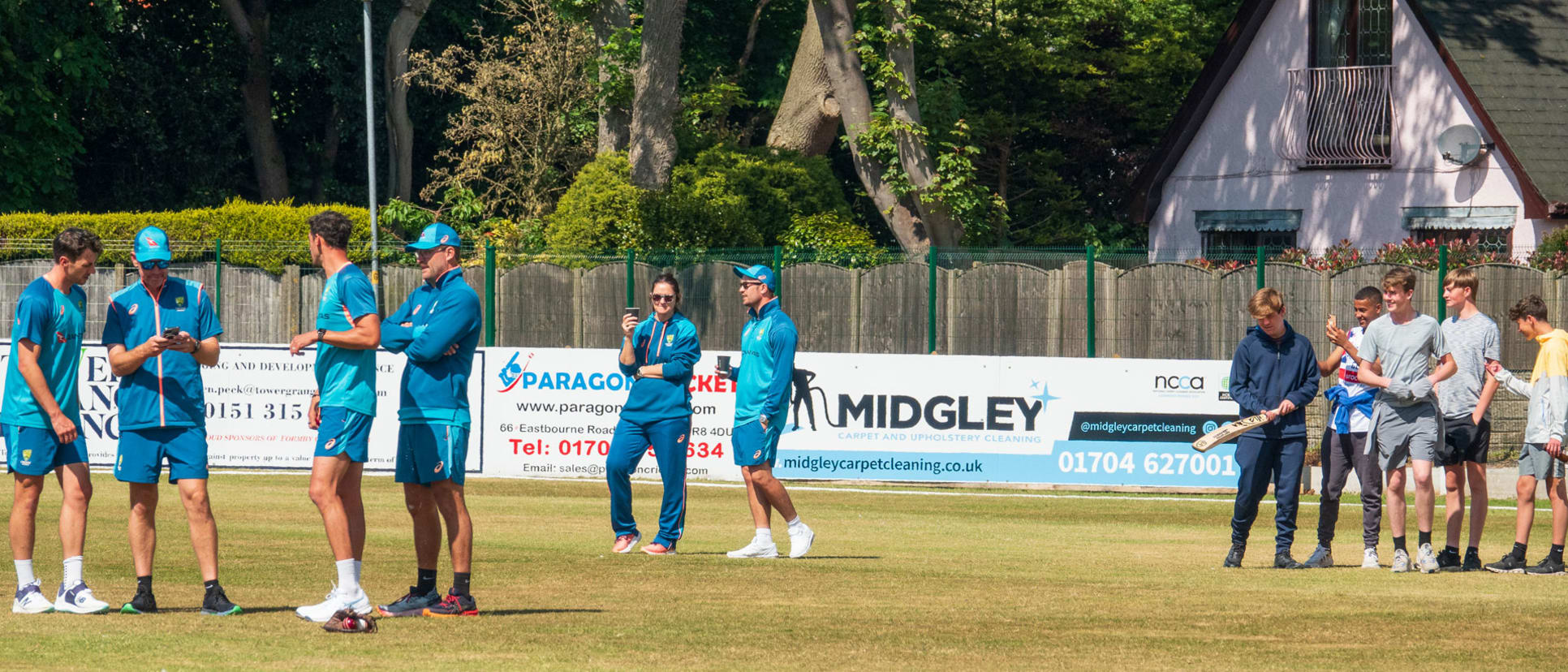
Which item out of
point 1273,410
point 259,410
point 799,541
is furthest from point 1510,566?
point 259,410

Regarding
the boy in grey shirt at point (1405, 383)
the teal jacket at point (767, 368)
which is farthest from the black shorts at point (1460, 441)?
the teal jacket at point (767, 368)

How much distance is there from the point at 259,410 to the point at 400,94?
18790 millimetres

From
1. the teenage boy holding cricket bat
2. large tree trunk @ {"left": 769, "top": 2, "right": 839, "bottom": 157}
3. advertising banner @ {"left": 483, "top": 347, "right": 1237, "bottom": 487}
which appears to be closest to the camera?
the teenage boy holding cricket bat

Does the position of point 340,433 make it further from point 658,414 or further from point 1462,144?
point 1462,144

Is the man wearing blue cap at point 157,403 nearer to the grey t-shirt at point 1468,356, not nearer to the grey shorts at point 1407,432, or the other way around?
the grey shorts at point 1407,432

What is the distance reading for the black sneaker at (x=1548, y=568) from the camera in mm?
11102

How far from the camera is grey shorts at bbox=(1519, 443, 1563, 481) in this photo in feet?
35.9

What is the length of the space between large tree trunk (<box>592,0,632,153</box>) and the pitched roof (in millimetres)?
10368

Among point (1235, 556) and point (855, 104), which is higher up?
point (855, 104)

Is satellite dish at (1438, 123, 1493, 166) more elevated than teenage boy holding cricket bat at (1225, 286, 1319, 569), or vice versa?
satellite dish at (1438, 123, 1493, 166)

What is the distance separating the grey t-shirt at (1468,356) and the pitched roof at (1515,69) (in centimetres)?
1408

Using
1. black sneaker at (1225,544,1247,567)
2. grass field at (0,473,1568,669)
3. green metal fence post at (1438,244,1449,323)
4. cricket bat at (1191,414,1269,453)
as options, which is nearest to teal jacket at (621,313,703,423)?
grass field at (0,473,1568,669)

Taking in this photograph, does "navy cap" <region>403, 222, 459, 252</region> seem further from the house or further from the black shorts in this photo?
the house

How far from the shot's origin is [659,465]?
11781 mm
